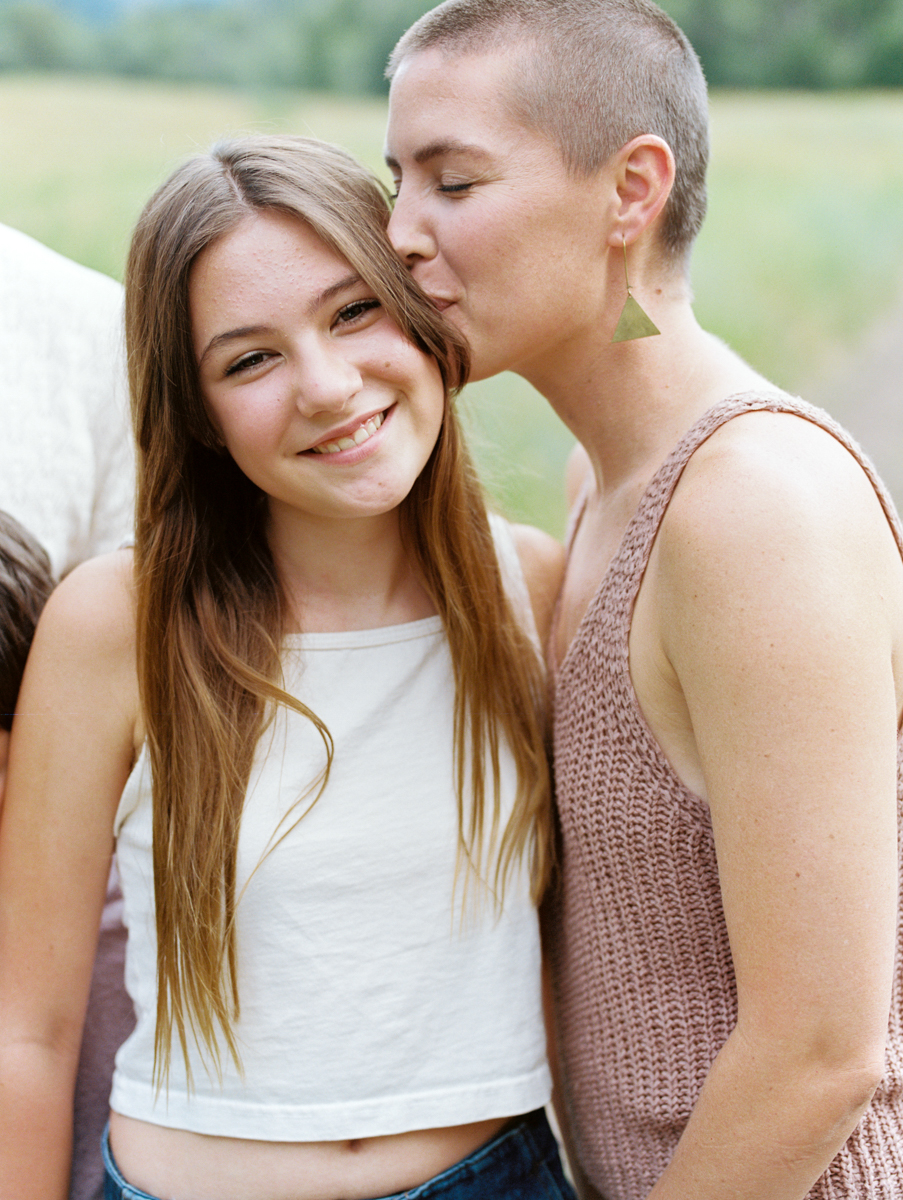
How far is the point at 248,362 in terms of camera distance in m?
1.31

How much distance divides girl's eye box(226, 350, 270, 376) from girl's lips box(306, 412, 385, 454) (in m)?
0.12

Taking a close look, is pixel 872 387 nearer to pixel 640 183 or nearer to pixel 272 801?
pixel 640 183

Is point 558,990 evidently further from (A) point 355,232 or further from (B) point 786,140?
(B) point 786,140

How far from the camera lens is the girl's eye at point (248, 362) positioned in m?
1.30

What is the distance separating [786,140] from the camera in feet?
14.1

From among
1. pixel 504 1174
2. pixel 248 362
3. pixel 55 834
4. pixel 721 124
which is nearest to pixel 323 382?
pixel 248 362

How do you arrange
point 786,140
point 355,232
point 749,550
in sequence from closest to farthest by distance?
point 749,550, point 355,232, point 786,140

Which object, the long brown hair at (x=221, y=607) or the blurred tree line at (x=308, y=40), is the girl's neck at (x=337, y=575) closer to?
the long brown hair at (x=221, y=607)

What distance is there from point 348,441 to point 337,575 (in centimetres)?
25

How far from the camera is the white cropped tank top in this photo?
1.34m

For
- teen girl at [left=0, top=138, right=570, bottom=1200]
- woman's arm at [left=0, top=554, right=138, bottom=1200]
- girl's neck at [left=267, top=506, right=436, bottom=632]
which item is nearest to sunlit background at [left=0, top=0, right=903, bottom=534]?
girl's neck at [left=267, top=506, right=436, bottom=632]

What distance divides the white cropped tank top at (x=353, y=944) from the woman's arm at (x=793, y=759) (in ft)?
1.22

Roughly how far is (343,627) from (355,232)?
1.66ft

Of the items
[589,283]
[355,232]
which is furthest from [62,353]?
[589,283]
